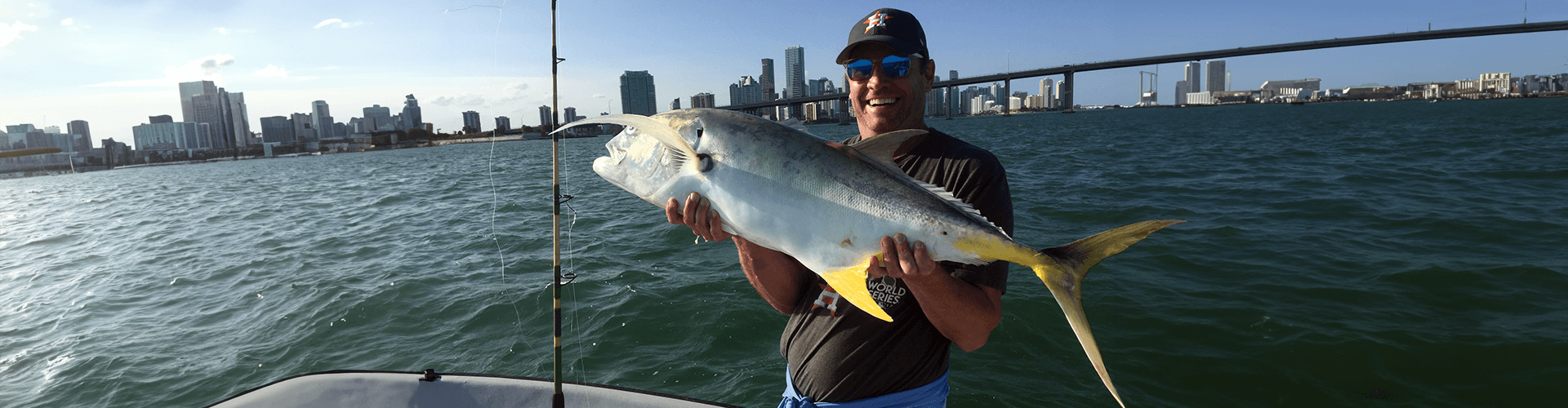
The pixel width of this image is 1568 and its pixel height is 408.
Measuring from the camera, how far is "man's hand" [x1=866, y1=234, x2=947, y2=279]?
6.86 feet

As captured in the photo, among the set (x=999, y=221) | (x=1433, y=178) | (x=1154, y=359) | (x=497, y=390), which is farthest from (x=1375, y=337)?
(x=1433, y=178)

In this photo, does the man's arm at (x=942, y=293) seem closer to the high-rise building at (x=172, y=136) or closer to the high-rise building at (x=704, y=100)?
the high-rise building at (x=704, y=100)

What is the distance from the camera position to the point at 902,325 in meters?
2.45

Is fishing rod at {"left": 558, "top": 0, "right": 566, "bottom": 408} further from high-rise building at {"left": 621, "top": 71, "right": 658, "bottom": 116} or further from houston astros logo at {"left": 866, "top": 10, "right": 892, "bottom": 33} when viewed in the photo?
high-rise building at {"left": 621, "top": 71, "right": 658, "bottom": 116}

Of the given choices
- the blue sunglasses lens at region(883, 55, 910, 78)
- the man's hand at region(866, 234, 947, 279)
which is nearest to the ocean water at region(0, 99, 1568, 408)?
the blue sunglasses lens at region(883, 55, 910, 78)

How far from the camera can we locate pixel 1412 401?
5.48 m

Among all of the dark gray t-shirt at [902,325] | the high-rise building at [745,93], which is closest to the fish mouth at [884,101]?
the dark gray t-shirt at [902,325]

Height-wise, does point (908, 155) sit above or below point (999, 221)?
above

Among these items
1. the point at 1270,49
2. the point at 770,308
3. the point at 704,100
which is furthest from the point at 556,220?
the point at 1270,49

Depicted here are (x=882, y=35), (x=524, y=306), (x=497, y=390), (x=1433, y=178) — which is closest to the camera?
(x=882, y=35)

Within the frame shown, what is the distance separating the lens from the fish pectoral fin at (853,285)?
6.66 feet

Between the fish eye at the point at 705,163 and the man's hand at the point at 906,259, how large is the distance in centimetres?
67

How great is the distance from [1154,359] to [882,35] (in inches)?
223

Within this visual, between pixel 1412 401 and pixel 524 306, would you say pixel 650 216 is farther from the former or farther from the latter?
pixel 1412 401
